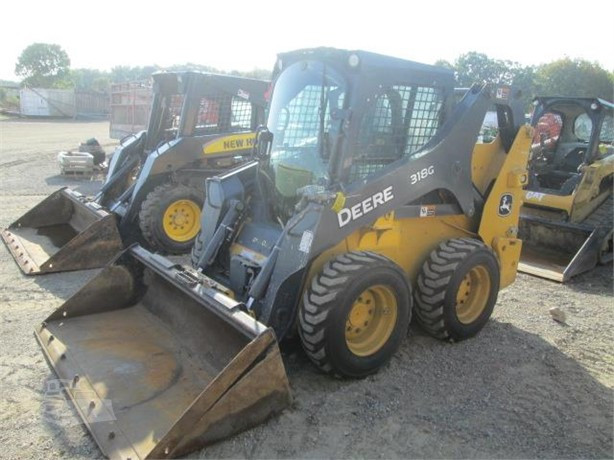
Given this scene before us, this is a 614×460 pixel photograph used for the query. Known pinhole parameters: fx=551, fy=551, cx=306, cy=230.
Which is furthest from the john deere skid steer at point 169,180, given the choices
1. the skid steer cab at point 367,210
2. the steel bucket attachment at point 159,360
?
the skid steer cab at point 367,210

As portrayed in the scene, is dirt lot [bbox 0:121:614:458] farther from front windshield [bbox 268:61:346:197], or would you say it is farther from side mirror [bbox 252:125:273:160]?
side mirror [bbox 252:125:273:160]

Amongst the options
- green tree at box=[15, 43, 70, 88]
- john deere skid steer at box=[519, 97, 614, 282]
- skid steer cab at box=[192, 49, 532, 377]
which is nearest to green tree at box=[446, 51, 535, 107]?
john deere skid steer at box=[519, 97, 614, 282]

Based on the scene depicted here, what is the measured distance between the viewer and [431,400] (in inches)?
143

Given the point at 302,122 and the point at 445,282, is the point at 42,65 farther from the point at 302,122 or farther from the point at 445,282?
the point at 445,282

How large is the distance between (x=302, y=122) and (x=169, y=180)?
3295 millimetres

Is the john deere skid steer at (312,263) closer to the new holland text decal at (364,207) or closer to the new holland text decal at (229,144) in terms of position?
the new holland text decal at (364,207)

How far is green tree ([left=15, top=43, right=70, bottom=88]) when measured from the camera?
5672cm

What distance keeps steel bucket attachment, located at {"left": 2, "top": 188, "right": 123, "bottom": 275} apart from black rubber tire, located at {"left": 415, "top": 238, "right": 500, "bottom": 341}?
368 cm

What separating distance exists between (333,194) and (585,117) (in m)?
6.17

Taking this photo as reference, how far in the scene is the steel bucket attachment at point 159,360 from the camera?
9.59 ft

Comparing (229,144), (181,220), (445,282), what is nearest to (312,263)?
(445,282)

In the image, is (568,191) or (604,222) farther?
(568,191)

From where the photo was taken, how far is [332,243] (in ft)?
12.1

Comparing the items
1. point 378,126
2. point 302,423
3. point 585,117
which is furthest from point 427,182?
point 585,117
